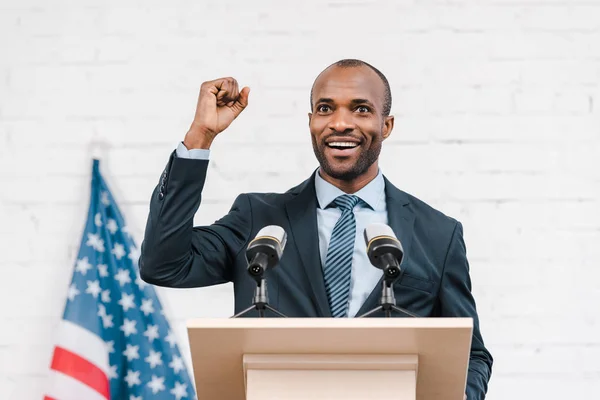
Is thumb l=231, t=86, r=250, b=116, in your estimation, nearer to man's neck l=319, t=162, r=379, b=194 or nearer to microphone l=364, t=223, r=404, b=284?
man's neck l=319, t=162, r=379, b=194

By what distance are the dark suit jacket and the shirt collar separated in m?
0.02

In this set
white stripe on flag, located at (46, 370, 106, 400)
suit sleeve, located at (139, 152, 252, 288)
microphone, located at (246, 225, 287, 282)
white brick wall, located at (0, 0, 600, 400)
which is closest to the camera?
microphone, located at (246, 225, 287, 282)

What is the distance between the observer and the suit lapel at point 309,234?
2.14 m

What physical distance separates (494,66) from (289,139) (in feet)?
2.22

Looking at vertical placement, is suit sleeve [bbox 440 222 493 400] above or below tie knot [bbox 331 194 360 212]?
below

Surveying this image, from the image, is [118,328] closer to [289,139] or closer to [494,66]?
[289,139]

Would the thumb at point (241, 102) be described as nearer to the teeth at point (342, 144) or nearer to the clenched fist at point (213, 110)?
the clenched fist at point (213, 110)

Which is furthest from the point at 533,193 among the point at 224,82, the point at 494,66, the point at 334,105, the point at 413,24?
the point at 224,82

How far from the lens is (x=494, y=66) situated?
338 centimetres

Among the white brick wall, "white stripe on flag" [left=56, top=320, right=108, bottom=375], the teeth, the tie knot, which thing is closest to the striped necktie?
the tie knot

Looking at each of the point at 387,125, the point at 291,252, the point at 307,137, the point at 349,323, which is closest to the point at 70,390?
the point at 307,137

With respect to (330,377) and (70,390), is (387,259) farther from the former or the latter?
(70,390)

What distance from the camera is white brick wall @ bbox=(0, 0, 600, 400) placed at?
10.7 ft

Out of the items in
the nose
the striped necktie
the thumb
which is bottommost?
the striped necktie
